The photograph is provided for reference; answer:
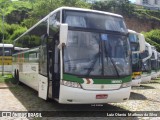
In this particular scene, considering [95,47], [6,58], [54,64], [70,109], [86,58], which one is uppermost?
[95,47]

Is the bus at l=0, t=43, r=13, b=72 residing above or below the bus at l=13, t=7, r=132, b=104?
below

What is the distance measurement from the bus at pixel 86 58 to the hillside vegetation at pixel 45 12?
26008 millimetres

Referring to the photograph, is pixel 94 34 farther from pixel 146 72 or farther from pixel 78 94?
pixel 146 72

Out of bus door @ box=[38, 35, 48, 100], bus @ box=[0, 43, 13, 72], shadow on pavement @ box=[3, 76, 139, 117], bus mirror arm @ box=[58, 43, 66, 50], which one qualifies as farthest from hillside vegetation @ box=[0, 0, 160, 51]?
bus mirror arm @ box=[58, 43, 66, 50]

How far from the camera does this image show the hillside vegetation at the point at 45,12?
37031 mm

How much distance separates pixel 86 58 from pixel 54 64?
1.21m

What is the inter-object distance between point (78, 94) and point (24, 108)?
2491mm

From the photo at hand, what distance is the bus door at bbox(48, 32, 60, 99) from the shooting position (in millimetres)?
9875

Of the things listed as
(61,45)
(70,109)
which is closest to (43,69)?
(70,109)

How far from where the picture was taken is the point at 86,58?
9.48m

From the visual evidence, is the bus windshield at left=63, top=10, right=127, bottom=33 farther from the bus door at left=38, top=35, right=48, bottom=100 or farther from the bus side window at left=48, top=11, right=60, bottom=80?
the bus door at left=38, top=35, right=48, bottom=100

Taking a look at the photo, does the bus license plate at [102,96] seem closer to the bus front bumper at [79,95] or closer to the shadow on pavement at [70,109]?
the bus front bumper at [79,95]

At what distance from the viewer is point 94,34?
982 cm

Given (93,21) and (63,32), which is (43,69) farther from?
(63,32)
